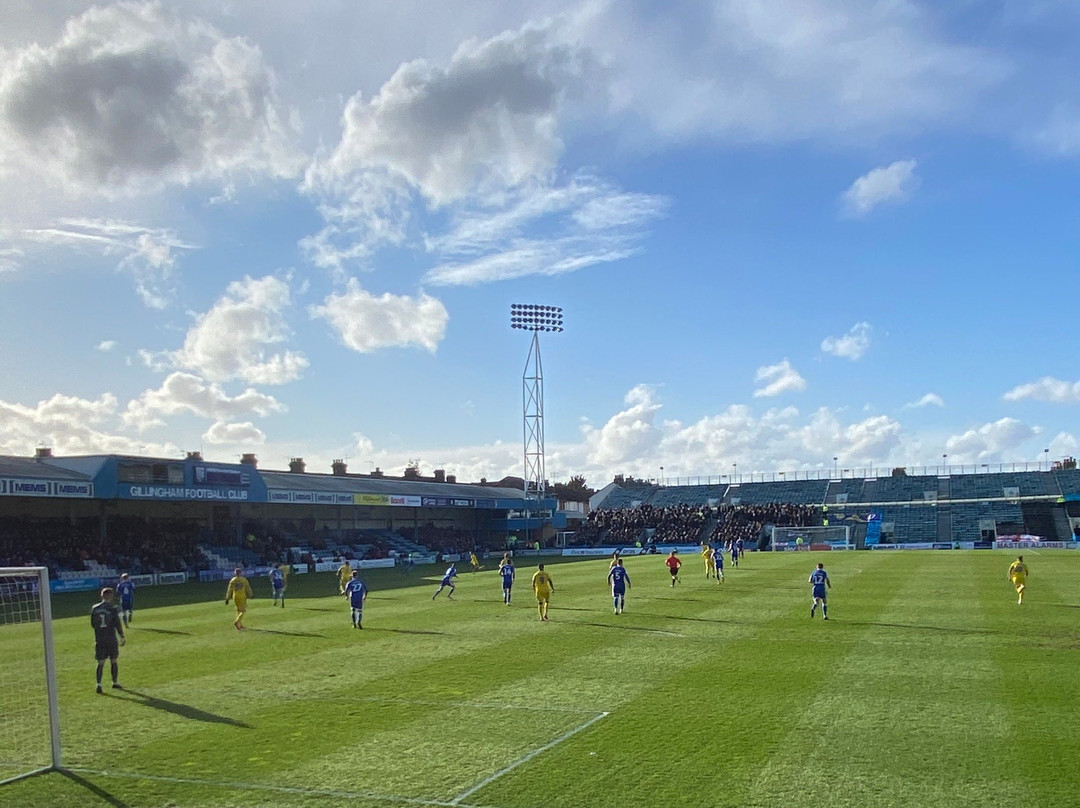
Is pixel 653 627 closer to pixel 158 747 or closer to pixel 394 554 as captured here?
pixel 158 747

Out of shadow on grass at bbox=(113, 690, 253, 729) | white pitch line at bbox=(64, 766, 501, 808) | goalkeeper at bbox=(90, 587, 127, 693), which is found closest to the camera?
white pitch line at bbox=(64, 766, 501, 808)

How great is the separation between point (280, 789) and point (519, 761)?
10.0ft

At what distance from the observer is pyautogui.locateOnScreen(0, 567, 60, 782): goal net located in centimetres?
1239

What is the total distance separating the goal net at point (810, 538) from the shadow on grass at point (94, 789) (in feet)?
242

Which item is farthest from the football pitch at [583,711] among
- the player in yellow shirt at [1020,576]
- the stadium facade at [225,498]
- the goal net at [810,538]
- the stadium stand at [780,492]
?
the stadium stand at [780,492]

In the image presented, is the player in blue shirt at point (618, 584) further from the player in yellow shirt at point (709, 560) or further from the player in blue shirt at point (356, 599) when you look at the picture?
the player in yellow shirt at point (709, 560)

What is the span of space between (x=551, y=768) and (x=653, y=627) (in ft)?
45.8

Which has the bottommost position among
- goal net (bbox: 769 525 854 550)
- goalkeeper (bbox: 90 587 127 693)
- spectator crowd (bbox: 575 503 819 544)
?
goal net (bbox: 769 525 854 550)

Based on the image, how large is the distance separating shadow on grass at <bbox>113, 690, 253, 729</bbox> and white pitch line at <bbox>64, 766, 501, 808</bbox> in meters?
2.53

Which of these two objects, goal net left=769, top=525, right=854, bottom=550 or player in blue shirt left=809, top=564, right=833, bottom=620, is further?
goal net left=769, top=525, right=854, bottom=550

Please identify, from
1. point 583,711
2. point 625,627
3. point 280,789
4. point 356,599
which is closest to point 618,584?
point 625,627

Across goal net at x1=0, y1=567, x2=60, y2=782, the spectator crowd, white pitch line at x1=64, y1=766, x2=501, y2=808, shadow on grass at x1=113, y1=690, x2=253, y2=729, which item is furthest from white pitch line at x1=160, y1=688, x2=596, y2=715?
the spectator crowd

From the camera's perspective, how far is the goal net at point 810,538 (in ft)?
263

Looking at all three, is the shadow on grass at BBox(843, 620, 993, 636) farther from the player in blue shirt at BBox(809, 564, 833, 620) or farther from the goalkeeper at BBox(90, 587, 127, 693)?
the goalkeeper at BBox(90, 587, 127, 693)
